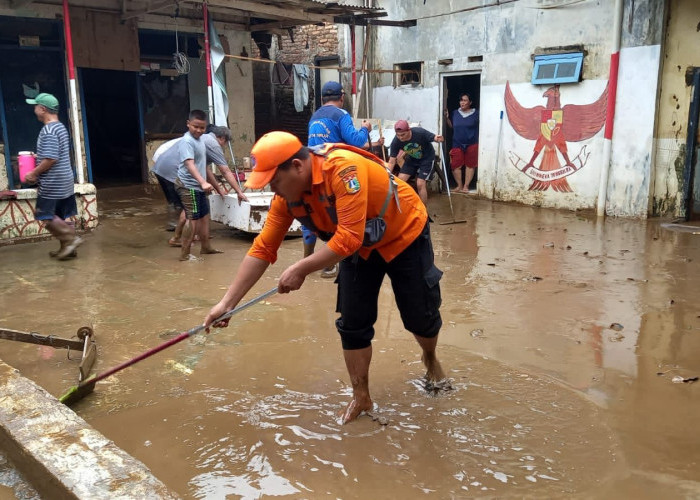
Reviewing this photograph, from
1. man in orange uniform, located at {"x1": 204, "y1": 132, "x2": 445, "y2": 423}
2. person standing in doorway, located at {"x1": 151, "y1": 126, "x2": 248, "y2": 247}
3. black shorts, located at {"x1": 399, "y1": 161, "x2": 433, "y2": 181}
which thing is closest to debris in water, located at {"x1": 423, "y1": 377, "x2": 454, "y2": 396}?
man in orange uniform, located at {"x1": 204, "y1": 132, "x2": 445, "y2": 423}

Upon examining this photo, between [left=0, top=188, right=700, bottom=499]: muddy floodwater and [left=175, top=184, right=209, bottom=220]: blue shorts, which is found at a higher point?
[left=175, top=184, right=209, bottom=220]: blue shorts

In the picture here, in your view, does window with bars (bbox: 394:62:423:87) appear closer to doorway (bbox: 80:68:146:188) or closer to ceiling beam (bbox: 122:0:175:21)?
ceiling beam (bbox: 122:0:175:21)

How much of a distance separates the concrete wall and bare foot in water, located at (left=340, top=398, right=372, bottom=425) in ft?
23.8

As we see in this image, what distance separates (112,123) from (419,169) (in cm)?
904

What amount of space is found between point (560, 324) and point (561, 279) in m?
1.34

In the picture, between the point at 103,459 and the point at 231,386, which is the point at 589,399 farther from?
the point at 103,459

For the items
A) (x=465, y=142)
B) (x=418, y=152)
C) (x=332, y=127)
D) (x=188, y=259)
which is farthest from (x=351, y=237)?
(x=465, y=142)

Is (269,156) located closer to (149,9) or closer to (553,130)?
(149,9)

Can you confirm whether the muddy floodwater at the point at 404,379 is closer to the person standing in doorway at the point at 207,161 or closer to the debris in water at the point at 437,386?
the debris in water at the point at 437,386

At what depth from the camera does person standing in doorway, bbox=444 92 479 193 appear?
37.9ft

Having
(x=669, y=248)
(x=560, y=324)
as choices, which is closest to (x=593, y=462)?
(x=560, y=324)

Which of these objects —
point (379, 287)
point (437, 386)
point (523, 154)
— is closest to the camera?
point (379, 287)

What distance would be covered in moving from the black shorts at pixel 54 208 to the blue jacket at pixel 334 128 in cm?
300

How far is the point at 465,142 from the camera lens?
38.3 ft
